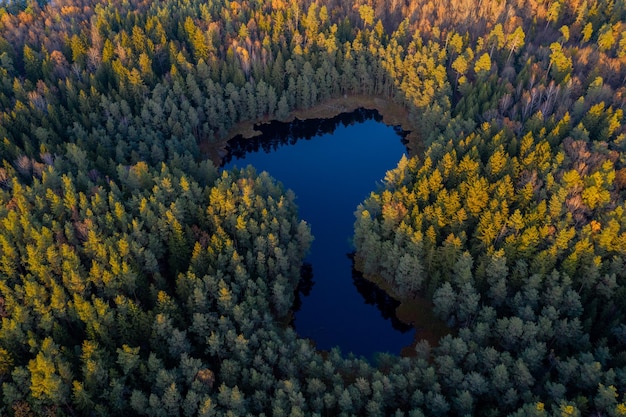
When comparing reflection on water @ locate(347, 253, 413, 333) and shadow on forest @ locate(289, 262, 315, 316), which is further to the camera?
shadow on forest @ locate(289, 262, 315, 316)

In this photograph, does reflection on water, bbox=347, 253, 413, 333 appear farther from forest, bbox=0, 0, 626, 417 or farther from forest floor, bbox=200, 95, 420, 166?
forest floor, bbox=200, 95, 420, 166

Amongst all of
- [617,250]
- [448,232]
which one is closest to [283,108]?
[448,232]

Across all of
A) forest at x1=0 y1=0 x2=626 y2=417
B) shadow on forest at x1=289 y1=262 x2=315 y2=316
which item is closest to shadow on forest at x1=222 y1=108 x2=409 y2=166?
forest at x1=0 y1=0 x2=626 y2=417

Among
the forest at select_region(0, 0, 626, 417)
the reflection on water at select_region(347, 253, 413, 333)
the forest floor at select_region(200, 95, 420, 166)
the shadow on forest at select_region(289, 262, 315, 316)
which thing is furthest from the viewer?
the forest floor at select_region(200, 95, 420, 166)

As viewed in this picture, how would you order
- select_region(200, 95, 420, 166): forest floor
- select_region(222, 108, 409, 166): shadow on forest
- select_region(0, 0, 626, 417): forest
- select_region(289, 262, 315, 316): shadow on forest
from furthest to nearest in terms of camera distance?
select_region(222, 108, 409, 166): shadow on forest → select_region(200, 95, 420, 166): forest floor → select_region(289, 262, 315, 316): shadow on forest → select_region(0, 0, 626, 417): forest

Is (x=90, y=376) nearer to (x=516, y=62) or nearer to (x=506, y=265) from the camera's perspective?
(x=506, y=265)

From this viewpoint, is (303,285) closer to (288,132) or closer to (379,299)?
(379,299)

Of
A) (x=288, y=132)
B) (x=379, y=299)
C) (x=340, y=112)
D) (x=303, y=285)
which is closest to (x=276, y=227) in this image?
(x=303, y=285)
